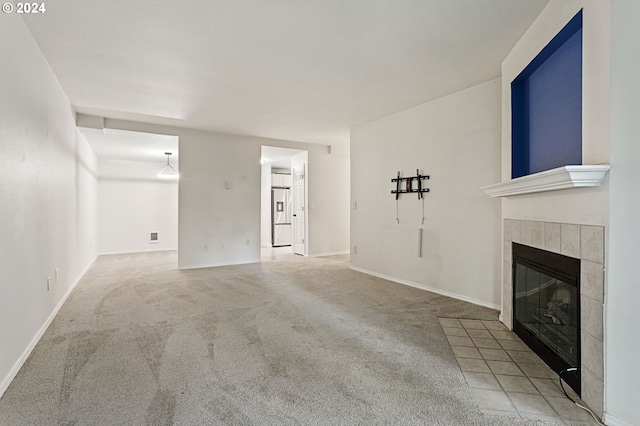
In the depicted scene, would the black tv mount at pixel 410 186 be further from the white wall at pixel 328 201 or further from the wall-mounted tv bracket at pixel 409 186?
the white wall at pixel 328 201

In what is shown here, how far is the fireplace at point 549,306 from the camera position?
1945 millimetres

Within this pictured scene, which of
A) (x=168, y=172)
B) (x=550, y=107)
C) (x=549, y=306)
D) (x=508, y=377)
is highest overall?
(x=168, y=172)

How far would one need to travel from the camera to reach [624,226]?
5.14ft

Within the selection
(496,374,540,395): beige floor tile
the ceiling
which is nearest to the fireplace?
(496,374,540,395): beige floor tile

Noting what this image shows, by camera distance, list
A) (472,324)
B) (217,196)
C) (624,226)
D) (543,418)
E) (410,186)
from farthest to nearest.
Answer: (217,196)
(410,186)
(472,324)
(543,418)
(624,226)

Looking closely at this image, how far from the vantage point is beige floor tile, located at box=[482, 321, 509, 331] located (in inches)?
114

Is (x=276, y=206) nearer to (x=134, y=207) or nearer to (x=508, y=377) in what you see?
(x=134, y=207)

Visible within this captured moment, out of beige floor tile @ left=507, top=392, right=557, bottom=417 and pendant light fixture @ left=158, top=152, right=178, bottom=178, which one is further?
pendant light fixture @ left=158, top=152, right=178, bottom=178

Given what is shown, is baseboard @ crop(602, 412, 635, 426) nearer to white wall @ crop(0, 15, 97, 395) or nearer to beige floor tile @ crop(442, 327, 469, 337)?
beige floor tile @ crop(442, 327, 469, 337)

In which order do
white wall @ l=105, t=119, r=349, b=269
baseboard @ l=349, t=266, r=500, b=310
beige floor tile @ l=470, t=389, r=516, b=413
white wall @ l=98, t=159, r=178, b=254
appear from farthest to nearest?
white wall @ l=98, t=159, r=178, b=254 → white wall @ l=105, t=119, r=349, b=269 → baseboard @ l=349, t=266, r=500, b=310 → beige floor tile @ l=470, t=389, r=516, b=413

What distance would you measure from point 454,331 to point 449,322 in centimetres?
22

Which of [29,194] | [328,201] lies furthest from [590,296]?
[328,201]

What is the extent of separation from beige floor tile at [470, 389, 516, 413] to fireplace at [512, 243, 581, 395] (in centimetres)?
44

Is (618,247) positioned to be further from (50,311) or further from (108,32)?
(50,311)
